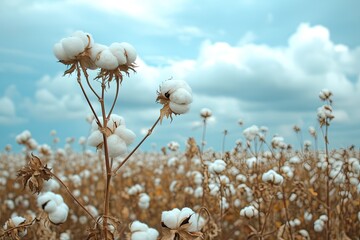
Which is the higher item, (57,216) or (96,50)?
(96,50)

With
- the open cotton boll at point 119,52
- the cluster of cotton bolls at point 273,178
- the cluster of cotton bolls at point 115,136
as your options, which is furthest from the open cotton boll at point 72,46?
the cluster of cotton bolls at point 273,178

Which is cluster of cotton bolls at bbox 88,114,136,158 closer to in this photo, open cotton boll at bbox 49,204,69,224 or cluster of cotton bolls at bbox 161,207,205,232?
cluster of cotton bolls at bbox 161,207,205,232

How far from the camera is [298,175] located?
702cm

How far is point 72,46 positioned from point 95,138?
36 centimetres

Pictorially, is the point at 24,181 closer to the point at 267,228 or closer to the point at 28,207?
the point at 267,228

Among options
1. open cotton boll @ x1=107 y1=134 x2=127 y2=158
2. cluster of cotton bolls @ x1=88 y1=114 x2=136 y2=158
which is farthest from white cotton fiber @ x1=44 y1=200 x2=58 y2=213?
open cotton boll @ x1=107 y1=134 x2=127 y2=158

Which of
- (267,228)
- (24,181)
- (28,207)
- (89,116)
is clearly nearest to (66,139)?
(28,207)

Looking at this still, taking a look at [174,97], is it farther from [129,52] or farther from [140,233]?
[140,233]

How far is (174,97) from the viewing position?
1.76 meters

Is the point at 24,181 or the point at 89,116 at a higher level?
the point at 89,116

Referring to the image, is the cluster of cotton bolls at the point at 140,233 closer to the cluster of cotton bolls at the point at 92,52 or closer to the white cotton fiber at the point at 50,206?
the white cotton fiber at the point at 50,206

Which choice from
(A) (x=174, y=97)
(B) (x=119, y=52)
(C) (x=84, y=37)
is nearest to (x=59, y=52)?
(C) (x=84, y=37)

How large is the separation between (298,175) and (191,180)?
1742mm

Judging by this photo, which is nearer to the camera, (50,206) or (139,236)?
(139,236)
